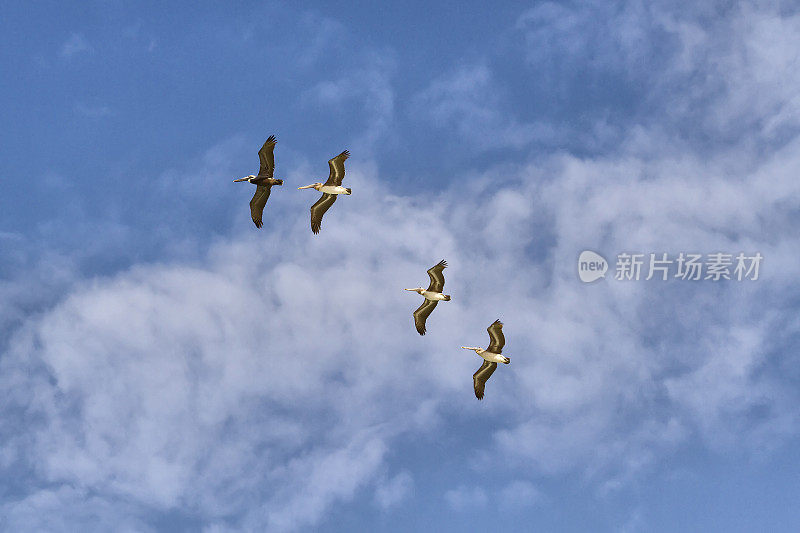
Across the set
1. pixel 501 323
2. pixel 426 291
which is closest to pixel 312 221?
pixel 426 291

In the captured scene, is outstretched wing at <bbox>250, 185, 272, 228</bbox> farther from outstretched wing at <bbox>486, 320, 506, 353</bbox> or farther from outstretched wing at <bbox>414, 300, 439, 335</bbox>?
outstretched wing at <bbox>486, 320, 506, 353</bbox>

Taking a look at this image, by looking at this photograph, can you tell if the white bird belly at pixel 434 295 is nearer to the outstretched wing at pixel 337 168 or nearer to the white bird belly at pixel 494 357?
the white bird belly at pixel 494 357

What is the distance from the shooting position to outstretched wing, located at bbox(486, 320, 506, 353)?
7300 centimetres

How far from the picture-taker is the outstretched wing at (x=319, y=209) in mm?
75688

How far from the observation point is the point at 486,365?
75.3 m

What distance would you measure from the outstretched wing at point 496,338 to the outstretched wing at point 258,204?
55.6ft

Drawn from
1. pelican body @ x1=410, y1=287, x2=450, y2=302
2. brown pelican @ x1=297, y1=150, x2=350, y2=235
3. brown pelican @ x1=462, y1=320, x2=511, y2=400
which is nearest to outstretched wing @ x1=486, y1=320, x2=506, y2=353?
brown pelican @ x1=462, y1=320, x2=511, y2=400

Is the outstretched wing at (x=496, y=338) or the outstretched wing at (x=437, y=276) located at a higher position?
the outstretched wing at (x=437, y=276)

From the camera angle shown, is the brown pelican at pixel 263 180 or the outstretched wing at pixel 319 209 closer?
the brown pelican at pixel 263 180

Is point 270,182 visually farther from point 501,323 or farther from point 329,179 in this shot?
point 501,323

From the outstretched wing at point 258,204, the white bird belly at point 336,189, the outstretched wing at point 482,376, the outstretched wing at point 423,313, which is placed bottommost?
the outstretched wing at point 482,376

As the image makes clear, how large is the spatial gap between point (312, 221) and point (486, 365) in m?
15.0

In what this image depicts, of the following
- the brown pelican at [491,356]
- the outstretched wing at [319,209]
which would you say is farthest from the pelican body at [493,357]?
the outstretched wing at [319,209]

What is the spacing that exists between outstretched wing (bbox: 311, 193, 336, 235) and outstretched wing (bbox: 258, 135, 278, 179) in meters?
3.88
